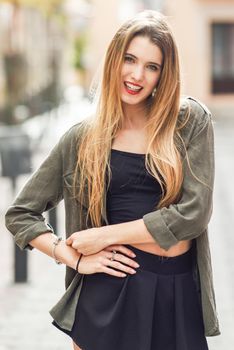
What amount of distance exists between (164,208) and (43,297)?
14.8 feet

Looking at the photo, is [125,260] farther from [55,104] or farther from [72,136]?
[55,104]

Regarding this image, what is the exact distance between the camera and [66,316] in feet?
10.1

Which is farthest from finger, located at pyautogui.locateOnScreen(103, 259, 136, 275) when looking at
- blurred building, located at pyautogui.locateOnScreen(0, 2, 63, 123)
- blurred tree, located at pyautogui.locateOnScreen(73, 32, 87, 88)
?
blurred tree, located at pyautogui.locateOnScreen(73, 32, 87, 88)

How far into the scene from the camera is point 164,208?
9.47 feet

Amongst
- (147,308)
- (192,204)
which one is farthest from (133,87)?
(147,308)

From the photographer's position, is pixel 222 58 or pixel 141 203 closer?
pixel 141 203

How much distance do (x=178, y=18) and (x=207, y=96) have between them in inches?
132

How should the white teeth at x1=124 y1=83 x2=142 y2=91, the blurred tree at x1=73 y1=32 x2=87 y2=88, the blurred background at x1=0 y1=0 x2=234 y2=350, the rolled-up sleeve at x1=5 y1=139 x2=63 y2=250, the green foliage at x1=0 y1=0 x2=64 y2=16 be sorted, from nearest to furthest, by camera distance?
the white teeth at x1=124 y1=83 x2=142 y2=91
the rolled-up sleeve at x1=5 y1=139 x2=63 y2=250
the blurred background at x1=0 y1=0 x2=234 y2=350
the green foliage at x1=0 y1=0 x2=64 y2=16
the blurred tree at x1=73 y1=32 x2=87 y2=88

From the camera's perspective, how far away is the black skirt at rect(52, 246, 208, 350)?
2947 mm

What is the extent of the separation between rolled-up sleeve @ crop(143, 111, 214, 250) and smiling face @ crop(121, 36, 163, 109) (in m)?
0.20

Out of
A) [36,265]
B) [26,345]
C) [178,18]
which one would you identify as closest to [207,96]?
[178,18]

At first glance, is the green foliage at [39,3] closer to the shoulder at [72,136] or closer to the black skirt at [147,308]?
the shoulder at [72,136]

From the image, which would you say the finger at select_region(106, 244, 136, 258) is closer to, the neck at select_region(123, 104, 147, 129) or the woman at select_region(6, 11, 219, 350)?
the woman at select_region(6, 11, 219, 350)

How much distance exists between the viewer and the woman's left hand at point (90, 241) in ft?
9.69
